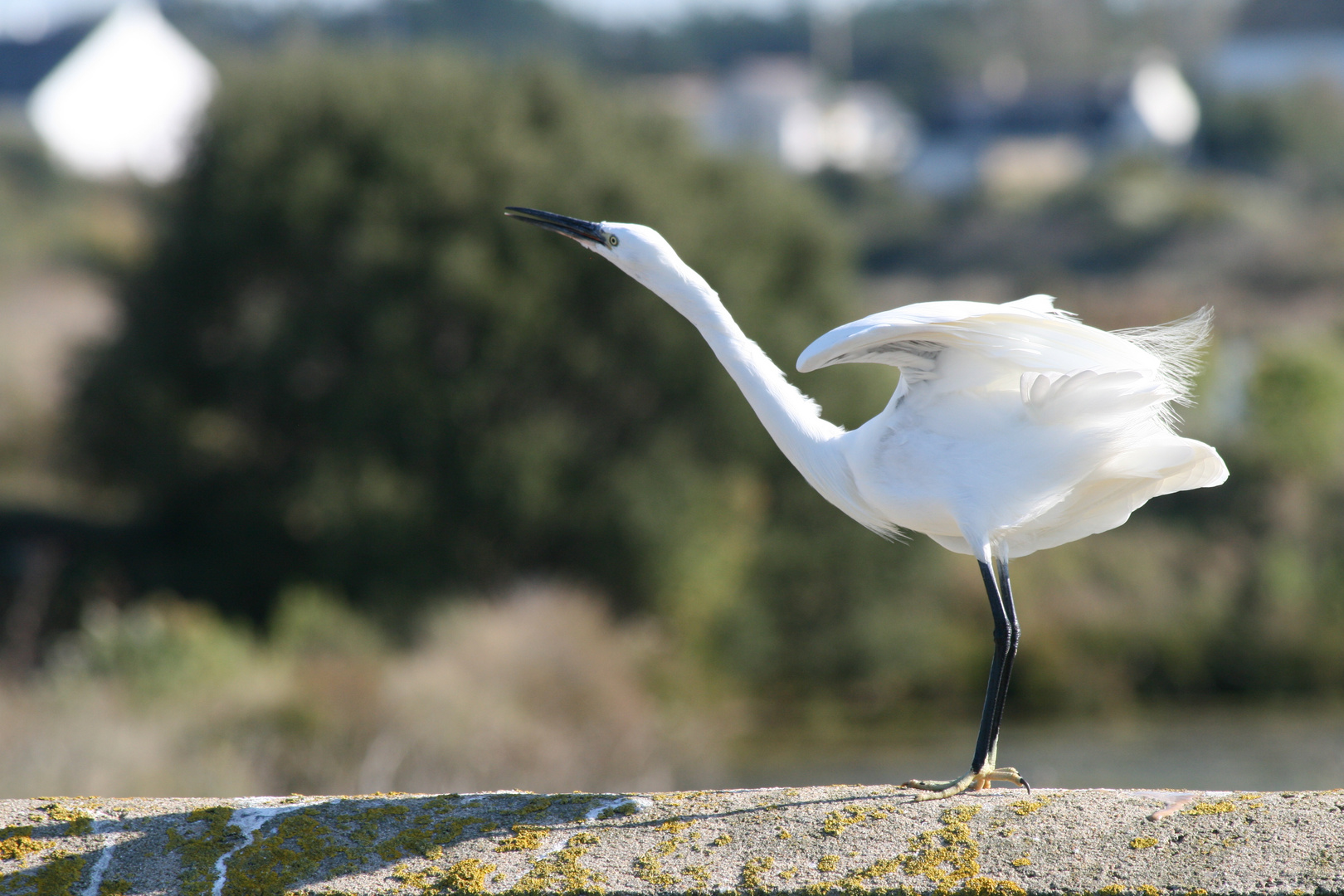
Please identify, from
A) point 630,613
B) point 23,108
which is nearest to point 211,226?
point 630,613

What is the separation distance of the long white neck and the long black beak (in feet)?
0.84

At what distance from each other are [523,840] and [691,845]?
41cm

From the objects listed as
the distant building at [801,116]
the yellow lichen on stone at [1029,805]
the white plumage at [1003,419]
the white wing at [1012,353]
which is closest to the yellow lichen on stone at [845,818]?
the yellow lichen on stone at [1029,805]

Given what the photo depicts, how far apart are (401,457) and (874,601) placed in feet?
26.5

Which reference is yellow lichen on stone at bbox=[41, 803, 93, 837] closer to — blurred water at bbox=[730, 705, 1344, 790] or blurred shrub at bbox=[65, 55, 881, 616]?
blurred water at bbox=[730, 705, 1344, 790]

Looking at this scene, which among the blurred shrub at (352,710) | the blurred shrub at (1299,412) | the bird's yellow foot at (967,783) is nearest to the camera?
the bird's yellow foot at (967,783)

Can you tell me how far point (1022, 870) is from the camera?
2.78m

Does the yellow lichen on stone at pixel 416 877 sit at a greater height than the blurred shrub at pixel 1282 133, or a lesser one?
lesser

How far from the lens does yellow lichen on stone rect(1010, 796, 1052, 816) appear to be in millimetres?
3054

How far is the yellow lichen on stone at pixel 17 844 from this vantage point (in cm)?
303

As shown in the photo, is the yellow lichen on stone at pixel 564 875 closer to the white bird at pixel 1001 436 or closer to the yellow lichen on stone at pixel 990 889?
the yellow lichen on stone at pixel 990 889

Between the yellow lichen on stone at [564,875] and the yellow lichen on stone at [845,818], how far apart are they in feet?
1.78

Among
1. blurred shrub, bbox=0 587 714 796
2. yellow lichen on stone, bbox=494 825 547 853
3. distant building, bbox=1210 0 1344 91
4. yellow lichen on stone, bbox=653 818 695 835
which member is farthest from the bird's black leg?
distant building, bbox=1210 0 1344 91

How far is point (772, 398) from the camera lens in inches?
184
